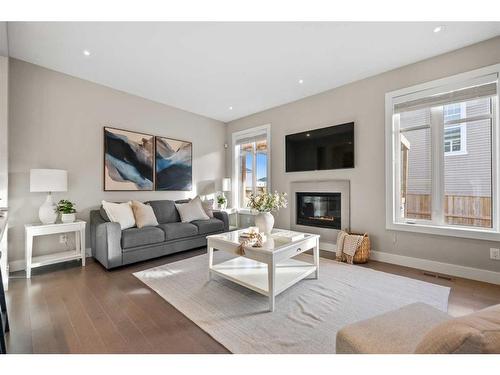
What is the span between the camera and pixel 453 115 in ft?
8.95

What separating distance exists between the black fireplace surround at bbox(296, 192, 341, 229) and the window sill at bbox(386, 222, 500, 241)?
2.66ft

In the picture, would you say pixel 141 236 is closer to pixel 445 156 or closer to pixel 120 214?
pixel 120 214

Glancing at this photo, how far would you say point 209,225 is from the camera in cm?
391

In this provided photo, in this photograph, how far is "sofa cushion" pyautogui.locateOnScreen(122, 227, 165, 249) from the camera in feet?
9.57

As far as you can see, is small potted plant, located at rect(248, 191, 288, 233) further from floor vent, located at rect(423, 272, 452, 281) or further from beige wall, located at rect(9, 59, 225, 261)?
beige wall, located at rect(9, 59, 225, 261)

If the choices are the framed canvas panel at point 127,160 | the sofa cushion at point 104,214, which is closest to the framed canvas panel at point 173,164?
the framed canvas panel at point 127,160

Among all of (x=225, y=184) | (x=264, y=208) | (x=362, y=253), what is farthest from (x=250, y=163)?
(x=362, y=253)

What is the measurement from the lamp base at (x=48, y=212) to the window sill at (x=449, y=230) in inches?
177

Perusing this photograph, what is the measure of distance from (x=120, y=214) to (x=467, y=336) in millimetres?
3524

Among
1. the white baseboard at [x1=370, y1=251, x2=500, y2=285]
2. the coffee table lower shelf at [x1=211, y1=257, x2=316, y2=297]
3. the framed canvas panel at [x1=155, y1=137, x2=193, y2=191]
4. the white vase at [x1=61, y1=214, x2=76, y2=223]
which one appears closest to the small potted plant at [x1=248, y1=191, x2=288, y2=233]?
the coffee table lower shelf at [x1=211, y1=257, x2=316, y2=297]

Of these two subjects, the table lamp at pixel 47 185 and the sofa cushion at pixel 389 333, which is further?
the table lamp at pixel 47 185

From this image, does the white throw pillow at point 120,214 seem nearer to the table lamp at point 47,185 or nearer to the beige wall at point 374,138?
the table lamp at point 47,185

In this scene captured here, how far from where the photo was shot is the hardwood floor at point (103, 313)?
1.49 m

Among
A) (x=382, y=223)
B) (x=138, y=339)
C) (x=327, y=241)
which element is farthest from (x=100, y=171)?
(x=382, y=223)
